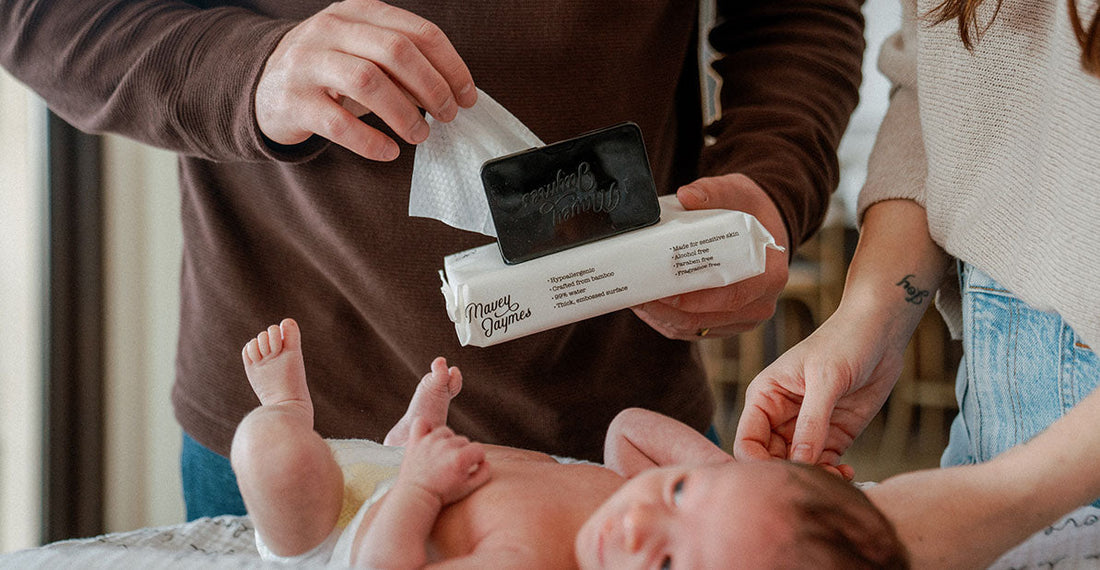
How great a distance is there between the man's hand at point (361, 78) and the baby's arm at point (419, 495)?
21 centimetres

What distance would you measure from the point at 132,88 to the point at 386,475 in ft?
1.21

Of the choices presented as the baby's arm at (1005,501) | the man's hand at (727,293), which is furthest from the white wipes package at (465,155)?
the baby's arm at (1005,501)

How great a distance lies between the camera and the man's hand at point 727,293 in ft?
2.29

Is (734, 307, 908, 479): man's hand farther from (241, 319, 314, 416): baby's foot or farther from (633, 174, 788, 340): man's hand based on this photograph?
(241, 319, 314, 416): baby's foot

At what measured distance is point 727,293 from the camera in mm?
701

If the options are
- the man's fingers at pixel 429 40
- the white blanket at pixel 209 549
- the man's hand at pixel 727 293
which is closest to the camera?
the white blanket at pixel 209 549

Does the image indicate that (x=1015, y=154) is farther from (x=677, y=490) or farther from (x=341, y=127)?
(x=341, y=127)

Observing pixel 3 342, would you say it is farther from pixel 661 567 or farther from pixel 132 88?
pixel 661 567

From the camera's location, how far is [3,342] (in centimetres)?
131

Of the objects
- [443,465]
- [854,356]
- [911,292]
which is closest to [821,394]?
[854,356]

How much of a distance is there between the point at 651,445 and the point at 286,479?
0.28 meters

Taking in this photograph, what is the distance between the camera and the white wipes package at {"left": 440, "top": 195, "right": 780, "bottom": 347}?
0.62 metres

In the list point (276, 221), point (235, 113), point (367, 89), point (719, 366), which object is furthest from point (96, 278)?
point (719, 366)

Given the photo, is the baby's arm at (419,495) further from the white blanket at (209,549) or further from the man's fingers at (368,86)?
the man's fingers at (368,86)
